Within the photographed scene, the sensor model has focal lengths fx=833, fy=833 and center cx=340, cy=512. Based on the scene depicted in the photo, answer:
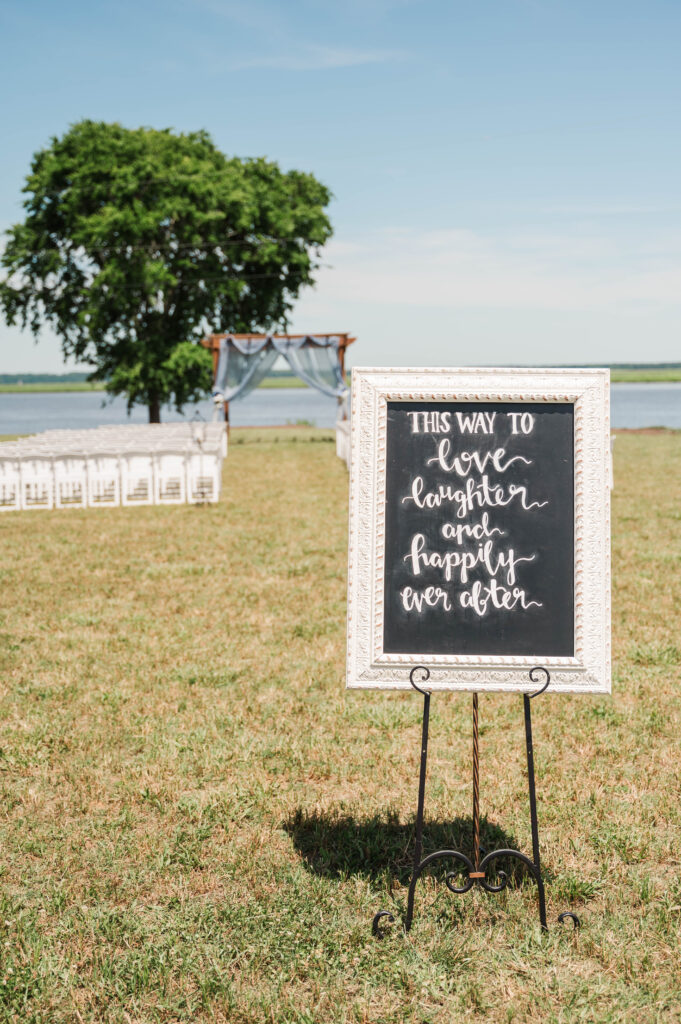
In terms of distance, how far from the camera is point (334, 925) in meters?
2.97

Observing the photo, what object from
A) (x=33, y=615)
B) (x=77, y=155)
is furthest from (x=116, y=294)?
(x=33, y=615)

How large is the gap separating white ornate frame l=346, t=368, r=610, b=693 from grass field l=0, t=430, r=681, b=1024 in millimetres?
876

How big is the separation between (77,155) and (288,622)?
101ft

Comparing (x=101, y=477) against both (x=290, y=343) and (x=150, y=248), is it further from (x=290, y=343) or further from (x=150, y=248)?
(x=150, y=248)

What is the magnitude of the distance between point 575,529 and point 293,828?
1810 mm

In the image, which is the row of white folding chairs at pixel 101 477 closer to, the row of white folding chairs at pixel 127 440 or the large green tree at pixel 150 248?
the row of white folding chairs at pixel 127 440

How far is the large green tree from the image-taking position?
3089 cm

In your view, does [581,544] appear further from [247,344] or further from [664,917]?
[247,344]

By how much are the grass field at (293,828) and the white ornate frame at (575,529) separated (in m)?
0.88

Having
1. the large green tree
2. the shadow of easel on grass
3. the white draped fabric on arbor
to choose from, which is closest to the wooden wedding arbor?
the white draped fabric on arbor

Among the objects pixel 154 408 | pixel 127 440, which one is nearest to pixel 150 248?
pixel 154 408

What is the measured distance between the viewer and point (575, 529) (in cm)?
305

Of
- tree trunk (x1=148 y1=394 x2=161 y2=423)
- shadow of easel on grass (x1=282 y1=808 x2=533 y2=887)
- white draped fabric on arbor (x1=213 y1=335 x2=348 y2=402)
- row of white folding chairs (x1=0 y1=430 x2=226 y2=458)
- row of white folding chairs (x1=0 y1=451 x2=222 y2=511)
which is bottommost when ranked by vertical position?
shadow of easel on grass (x1=282 y1=808 x2=533 y2=887)

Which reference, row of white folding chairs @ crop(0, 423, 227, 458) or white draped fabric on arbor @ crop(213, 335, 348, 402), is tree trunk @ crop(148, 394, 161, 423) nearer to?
white draped fabric on arbor @ crop(213, 335, 348, 402)
